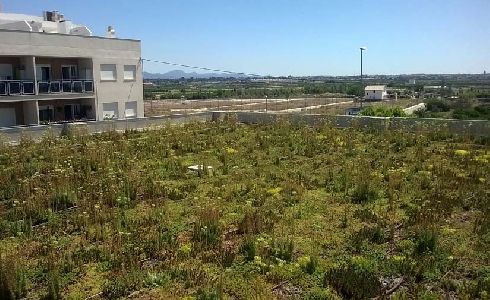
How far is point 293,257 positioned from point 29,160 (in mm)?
11227

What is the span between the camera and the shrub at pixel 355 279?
614 cm

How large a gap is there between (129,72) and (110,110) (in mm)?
3675

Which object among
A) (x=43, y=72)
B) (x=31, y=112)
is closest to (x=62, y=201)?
(x=31, y=112)

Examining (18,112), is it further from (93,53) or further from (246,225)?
(246,225)

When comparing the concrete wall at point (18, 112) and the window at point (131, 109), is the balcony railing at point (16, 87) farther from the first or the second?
the window at point (131, 109)

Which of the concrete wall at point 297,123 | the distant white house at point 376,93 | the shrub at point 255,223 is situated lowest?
the shrub at point 255,223

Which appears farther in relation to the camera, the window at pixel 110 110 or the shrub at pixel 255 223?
the window at pixel 110 110

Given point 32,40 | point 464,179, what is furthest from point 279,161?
point 32,40

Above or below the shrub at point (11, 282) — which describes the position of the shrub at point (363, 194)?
above

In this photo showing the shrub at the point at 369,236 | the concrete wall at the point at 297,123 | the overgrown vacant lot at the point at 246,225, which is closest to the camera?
the overgrown vacant lot at the point at 246,225

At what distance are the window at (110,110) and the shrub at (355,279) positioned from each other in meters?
27.9

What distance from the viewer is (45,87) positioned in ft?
92.9

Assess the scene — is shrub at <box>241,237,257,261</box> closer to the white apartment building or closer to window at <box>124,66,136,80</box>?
the white apartment building

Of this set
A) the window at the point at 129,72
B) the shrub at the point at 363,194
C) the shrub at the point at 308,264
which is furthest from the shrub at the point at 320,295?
the window at the point at 129,72
